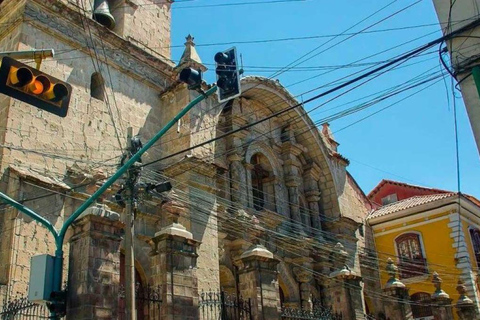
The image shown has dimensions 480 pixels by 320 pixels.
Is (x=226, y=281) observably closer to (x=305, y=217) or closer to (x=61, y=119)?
(x=305, y=217)

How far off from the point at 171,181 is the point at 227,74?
310 inches

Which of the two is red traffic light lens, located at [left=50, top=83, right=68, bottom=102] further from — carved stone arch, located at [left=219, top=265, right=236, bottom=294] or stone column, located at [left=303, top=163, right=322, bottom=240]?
stone column, located at [left=303, top=163, right=322, bottom=240]

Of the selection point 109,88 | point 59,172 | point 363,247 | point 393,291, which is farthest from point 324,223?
point 59,172

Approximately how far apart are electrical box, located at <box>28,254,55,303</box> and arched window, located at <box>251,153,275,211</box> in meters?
11.8

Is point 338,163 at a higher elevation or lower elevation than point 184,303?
higher

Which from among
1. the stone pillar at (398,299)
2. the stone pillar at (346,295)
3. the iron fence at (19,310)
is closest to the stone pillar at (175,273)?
the iron fence at (19,310)

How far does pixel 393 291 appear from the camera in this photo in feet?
58.0

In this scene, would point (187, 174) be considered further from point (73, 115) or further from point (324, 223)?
point (324, 223)

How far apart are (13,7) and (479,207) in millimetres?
21658

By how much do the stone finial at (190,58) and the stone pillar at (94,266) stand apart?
8941 mm

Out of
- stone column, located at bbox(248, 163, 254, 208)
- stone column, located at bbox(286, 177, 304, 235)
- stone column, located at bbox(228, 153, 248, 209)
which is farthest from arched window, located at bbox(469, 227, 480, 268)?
stone column, located at bbox(228, 153, 248, 209)

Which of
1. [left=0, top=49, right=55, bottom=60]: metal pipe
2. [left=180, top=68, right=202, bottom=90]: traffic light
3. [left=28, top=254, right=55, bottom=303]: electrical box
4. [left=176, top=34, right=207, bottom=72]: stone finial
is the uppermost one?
[left=176, top=34, right=207, bottom=72]: stone finial

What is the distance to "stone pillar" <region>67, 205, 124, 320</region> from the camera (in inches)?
342

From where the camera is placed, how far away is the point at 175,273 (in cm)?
1048
